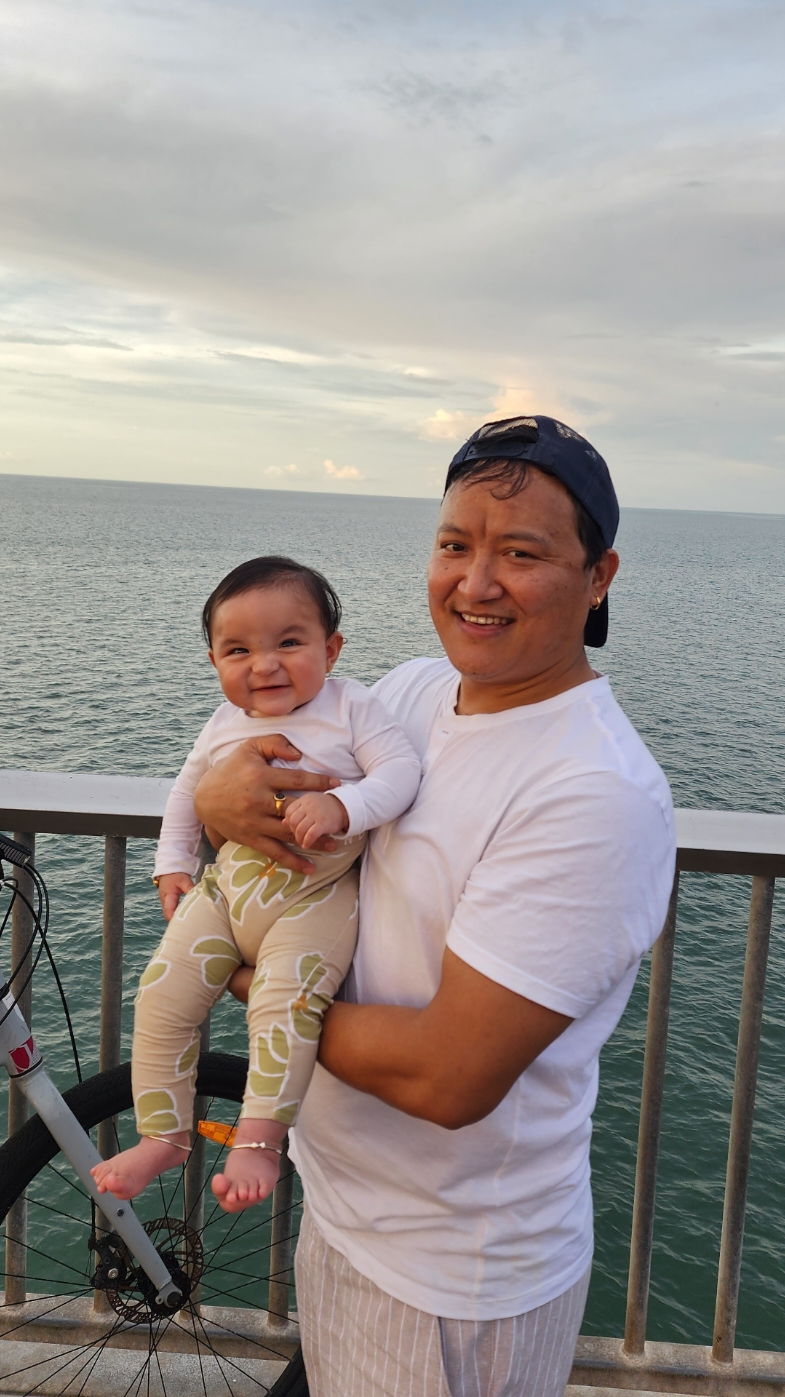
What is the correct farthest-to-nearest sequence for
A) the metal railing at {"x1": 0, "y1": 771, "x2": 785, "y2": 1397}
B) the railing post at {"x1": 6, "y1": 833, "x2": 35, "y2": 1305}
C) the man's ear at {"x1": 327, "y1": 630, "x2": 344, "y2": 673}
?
the railing post at {"x1": 6, "y1": 833, "x2": 35, "y2": 1305} → the metal railing at {"x1": 0, "y1": 771, "x2": 785, "y2": 1397} → the man's ear at {"x1": 327, "y1": 630, "x2": 344, "y2": 673}

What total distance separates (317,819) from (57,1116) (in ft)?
3.28

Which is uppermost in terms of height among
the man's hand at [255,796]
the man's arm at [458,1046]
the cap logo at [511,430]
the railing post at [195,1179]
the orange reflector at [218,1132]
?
the cap logo at [511,430]

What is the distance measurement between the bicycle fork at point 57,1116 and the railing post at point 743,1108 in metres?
1.25

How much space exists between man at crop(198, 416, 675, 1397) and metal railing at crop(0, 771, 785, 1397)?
0.66 meters

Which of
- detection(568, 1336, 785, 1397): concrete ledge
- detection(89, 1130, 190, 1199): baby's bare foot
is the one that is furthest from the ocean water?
detection(89, 1130, 190, 1199): baby's bare foot

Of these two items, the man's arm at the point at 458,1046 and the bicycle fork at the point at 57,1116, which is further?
the bicycle fork at the point at 57,1116

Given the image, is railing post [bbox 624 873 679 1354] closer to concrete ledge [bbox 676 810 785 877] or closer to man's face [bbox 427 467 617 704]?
concrete ledge [bbox 676 810 785 877]

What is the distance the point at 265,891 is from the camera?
5.10 feet

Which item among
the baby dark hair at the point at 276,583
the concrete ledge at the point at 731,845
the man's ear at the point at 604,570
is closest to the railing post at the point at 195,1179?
the baby dark hair at the point at 276,583

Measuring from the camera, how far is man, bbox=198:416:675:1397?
115cm

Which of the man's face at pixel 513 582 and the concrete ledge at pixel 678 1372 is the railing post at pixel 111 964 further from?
the concrete ledge at pixel 678 1372

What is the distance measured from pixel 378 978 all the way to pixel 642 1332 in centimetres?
141

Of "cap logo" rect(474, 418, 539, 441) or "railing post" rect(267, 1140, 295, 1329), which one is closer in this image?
"cap logo" rect(474, 418, 539, 441)

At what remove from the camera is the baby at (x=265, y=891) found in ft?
4.64
